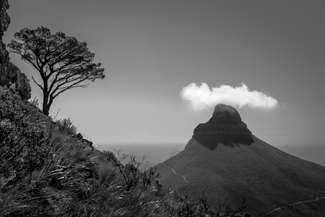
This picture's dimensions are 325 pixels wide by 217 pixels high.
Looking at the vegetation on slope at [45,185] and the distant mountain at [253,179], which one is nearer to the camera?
the vegetation on slope at [45,185]

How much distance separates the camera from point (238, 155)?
620 ft

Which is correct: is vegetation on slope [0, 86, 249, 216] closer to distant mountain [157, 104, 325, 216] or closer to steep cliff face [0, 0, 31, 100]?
steep cliff face [0, 0, 31, 100]

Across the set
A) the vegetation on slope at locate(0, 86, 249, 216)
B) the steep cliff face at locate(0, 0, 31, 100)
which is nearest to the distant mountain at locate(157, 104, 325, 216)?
the steep cliff face at locate(0, 0, 31, 100)

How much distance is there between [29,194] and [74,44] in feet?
73.5

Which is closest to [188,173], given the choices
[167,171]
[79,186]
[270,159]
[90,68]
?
[167,171]

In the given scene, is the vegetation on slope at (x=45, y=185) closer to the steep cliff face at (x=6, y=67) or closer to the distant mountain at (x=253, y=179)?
the steep cliff face at (x=6, y=67)

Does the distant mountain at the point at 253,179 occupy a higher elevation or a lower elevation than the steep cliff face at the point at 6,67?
lower

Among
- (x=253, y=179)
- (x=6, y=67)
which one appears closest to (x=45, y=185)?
(x=6, y=67)

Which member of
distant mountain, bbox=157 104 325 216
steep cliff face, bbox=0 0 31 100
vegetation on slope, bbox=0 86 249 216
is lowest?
distant mountain, bbox=157 104 325 216

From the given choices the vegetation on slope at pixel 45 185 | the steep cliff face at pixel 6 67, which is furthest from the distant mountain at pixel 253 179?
the vegetation on slope at pixel 45 185

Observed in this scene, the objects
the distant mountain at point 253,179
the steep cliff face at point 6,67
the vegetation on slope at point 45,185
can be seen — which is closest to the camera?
the vegetation on slope at point 45,185

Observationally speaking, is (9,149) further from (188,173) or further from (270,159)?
(270,159)

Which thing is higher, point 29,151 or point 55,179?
point 29,151

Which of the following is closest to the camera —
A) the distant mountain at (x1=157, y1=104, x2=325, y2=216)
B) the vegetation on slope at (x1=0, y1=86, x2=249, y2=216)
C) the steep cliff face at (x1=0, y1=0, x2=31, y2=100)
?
the vegetation on slope at (x1=0, y1=86, x2=249, y2=216)
